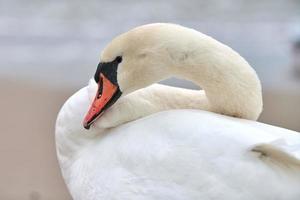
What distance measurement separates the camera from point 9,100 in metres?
3.82

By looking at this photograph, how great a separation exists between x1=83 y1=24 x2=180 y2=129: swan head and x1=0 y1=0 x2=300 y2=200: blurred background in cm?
115

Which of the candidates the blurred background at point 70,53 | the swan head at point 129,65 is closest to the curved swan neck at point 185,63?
the swan head at point 129,65

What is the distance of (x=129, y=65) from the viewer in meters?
1.55

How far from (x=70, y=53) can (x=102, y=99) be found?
3855 millimetres

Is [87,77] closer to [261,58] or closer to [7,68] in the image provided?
[7,68]

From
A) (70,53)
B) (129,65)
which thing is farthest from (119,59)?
(70,53)

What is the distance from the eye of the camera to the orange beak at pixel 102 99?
1.56 metres

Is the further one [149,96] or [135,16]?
[135,16]

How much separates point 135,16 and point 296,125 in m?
4.15

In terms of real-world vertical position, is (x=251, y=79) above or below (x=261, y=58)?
above

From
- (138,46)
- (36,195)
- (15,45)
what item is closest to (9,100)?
(36,195)

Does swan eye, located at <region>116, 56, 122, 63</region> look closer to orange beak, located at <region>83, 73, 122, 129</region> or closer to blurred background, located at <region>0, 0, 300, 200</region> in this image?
orange beak, located at <region>83, 73, 122, 129</region>

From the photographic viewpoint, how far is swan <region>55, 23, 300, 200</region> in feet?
4.49

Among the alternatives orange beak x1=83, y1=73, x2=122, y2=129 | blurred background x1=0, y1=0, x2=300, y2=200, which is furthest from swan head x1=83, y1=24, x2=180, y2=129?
blurred background x1=0, y1=0, x2=300, y2=200
